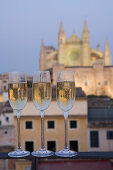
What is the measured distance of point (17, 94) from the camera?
143 cm

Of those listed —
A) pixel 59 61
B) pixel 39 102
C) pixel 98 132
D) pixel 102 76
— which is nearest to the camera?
pixel 39 102

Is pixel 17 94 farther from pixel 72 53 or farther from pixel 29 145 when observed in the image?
pixel 72 53

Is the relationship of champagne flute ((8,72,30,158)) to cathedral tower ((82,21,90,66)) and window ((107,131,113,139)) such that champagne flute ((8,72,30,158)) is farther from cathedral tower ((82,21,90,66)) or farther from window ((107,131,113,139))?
cathedral tower ((82,21,90,66))

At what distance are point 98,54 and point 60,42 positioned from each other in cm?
734

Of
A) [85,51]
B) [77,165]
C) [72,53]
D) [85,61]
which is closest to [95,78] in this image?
[85,61]

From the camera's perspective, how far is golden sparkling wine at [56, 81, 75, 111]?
1.41 meters

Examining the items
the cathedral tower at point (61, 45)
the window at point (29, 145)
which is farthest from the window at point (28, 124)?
the cathedral tower at point (61, 45)

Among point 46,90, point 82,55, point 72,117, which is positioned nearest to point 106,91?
point 82,55

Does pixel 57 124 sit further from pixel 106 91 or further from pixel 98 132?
pixel 106 91

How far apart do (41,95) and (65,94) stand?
142 mm

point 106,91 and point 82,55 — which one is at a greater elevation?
point 82,55

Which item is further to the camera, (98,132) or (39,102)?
(98,132)

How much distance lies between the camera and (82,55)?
41062 mm

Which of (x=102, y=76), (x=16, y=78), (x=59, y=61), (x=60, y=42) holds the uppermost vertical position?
(x=60, y=42)
